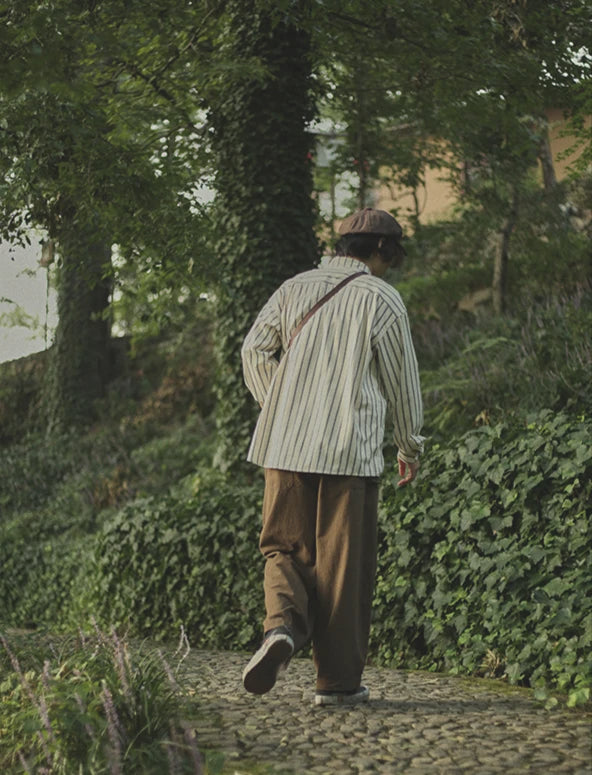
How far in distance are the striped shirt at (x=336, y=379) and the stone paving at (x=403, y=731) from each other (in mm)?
1043

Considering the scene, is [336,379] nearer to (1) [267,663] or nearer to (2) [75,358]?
(1) [267,663]

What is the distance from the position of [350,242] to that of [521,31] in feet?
14.6

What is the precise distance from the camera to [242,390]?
10094mm

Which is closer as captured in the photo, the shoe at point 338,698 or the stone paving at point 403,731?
the stone paving at point 403,731

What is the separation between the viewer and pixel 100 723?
366 centimetres

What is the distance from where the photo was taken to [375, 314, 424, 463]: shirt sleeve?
15.1 ft

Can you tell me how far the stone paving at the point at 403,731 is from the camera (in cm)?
360

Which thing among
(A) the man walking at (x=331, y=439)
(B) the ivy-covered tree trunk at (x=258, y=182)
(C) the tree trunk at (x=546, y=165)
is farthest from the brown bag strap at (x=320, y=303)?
(C) the tree trunk at (x=546, y=165)

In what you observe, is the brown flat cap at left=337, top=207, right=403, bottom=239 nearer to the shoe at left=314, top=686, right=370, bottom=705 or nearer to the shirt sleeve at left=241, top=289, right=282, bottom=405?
the shirt sleeve at left=241, top=289, right=282, bottom=405

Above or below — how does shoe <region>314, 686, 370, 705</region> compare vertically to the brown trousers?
below

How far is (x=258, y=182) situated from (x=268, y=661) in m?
6.60

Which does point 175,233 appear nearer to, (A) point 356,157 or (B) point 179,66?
(B) point 179,66

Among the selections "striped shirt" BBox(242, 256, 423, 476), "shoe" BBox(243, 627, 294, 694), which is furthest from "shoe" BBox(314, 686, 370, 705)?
"striped shirt" BBox(242, 256, 423, 476)

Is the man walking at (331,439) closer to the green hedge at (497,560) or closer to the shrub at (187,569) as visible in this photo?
the green hedge at (497,560)
